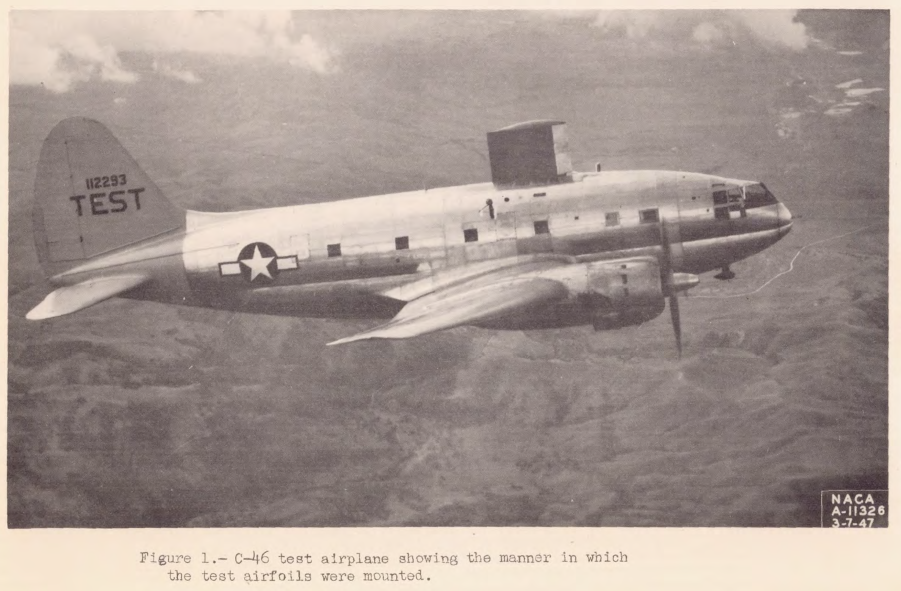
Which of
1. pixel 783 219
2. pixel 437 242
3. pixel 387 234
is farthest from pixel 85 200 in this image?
pixel 783 219

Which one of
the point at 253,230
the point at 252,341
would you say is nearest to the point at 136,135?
the point at 253,230

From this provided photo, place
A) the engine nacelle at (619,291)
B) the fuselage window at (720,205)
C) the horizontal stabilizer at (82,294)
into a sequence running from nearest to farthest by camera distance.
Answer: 1. the engine nacelle at (619,291)
2. the horizontal stabilizer at (82,294)
3. the fuselage window at (720,205)

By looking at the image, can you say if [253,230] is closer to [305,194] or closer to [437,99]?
[305,194]

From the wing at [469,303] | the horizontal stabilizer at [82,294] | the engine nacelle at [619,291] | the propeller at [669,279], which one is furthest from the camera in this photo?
the horizontal stabilizer at [82,294]

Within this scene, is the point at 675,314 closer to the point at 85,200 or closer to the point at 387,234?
the point at 387,234

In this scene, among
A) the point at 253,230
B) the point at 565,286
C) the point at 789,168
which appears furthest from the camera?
the point at 789,168

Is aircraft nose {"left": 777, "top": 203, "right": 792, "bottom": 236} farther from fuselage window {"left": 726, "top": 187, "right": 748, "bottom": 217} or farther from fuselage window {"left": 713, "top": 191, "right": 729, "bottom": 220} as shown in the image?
→ fuselage window {"left": 713, "top": 191, "right": 729, "bottom": 220}

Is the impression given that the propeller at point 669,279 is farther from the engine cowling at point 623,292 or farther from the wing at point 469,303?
the wing at point 469,303
